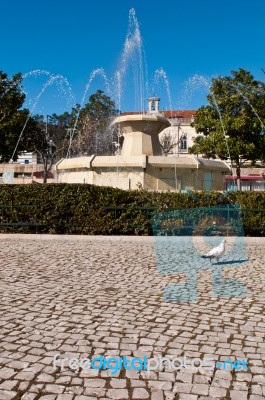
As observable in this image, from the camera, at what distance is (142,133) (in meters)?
17.8

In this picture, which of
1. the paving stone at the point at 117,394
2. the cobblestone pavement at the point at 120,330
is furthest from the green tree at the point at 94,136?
the paving stone at the point at 117,394

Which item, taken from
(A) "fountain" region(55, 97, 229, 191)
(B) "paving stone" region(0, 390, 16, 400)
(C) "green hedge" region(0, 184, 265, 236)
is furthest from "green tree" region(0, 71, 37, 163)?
(B) "paving stone" region(0, 390, 16, 400)

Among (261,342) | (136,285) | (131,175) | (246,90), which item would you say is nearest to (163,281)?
(136,285)

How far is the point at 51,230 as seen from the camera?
1380 cm

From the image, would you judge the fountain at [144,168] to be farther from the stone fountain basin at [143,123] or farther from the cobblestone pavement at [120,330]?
the cobblestone pavement at [120,330]

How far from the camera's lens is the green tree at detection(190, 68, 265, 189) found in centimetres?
3216

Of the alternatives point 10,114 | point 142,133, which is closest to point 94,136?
point 10,114

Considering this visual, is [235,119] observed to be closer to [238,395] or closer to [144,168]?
[144,168]

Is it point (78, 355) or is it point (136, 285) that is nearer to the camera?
point (78, 355)

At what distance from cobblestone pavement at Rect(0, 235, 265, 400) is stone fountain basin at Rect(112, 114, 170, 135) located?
1011 centimetres

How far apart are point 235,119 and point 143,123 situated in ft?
54.0

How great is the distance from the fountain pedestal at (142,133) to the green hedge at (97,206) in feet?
14.5

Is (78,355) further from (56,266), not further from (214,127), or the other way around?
(214,127)

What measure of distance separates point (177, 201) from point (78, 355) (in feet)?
33.9
